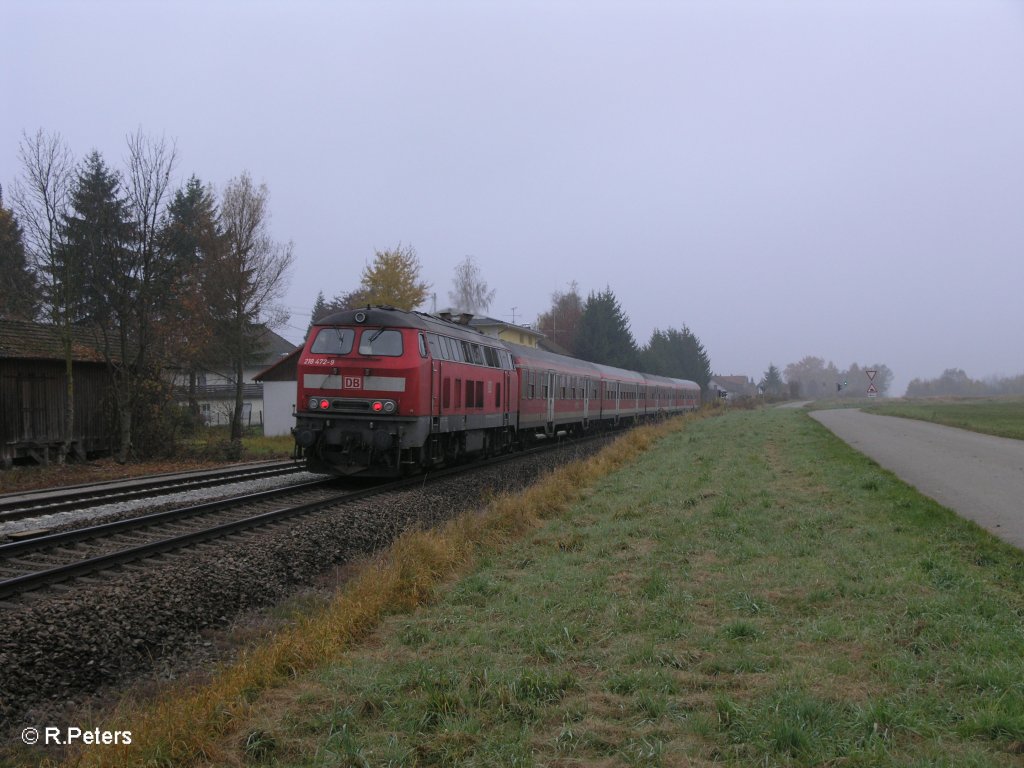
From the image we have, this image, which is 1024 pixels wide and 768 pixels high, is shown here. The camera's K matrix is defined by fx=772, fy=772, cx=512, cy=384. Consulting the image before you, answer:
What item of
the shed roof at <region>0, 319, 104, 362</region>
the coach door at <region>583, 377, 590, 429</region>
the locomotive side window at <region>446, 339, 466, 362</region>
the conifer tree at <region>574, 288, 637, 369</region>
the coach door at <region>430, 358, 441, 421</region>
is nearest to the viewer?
the coach door at <region>430, 358, 441, 421</region>

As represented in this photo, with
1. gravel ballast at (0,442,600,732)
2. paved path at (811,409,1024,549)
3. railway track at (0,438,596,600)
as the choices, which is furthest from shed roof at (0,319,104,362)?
paved path at (811,409,1024,549)

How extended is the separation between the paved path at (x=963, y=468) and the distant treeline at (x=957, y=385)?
125 m

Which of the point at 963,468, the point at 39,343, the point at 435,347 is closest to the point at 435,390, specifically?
the point at 435,347

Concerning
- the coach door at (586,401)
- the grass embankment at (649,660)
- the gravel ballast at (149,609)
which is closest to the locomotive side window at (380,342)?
the gravel ballast at (149,609)

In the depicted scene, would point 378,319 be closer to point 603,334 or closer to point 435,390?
point 435,390

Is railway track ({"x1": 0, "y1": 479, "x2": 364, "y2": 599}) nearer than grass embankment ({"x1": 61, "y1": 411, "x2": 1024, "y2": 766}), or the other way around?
grass embankment ({"x1": 61, "y1": 411, "x2": 1024, "y2": 766})

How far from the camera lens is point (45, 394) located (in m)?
20.9

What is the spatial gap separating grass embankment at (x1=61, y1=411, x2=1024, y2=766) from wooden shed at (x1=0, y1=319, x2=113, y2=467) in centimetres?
1639

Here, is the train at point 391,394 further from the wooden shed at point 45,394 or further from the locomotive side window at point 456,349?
the wooden shed at point 45,394

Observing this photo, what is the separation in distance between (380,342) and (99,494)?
212 inches

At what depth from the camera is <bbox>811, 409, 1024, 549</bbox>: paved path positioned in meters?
9.34

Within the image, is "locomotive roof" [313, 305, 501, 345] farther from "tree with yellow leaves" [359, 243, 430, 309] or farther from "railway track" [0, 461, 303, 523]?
"tree with yellow leaves" [359, 243, 430, 309]

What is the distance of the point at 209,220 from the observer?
3316 centimetres

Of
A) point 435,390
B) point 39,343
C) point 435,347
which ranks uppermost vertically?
point 39,343
